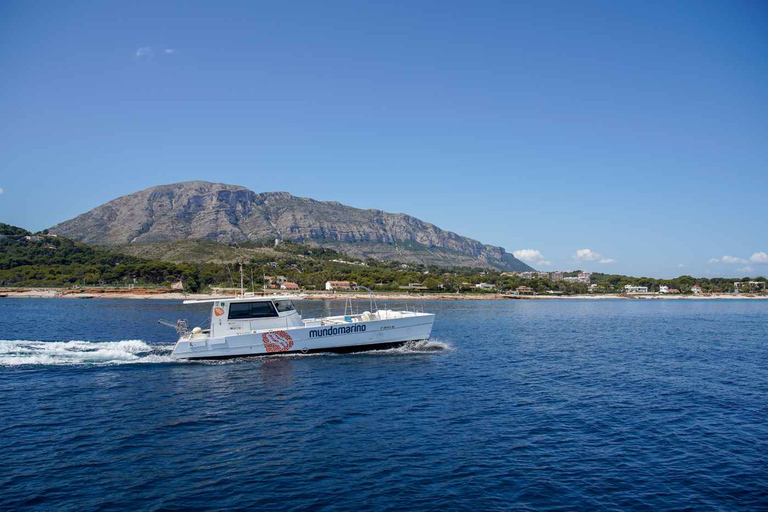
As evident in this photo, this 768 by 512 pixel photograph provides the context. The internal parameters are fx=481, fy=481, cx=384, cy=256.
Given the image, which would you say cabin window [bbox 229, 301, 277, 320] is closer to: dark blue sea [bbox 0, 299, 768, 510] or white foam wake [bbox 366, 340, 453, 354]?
dark blue sea [bbox 0, 299, 768, 510]

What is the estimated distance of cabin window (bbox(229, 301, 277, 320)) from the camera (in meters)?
32.1

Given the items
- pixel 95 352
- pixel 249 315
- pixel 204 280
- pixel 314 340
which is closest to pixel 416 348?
pixel 314 340

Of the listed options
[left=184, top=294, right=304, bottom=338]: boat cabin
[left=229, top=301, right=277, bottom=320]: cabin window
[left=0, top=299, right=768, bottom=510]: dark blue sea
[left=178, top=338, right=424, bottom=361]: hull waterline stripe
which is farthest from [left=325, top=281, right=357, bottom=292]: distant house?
[left=0, top=299, right=768, bottom=510]: dark blue sea

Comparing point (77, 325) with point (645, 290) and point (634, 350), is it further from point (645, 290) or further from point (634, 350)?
point (645, 290)

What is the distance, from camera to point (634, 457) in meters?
15.1

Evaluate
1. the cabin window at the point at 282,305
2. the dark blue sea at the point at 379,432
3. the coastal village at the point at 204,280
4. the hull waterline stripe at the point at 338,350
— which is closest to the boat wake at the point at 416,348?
the hull waterline stripe at the point at 338,350

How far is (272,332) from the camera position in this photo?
31.9 m

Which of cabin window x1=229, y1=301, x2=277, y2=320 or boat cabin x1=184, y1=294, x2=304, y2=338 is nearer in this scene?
boat cabin x1=184, y1=294, x2=304, y2=338

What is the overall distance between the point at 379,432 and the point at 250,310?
1791 cm

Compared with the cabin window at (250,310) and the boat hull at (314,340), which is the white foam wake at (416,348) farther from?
the cabin window at (250,310)

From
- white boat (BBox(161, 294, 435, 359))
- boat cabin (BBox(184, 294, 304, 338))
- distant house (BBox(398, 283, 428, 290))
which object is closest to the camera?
white boat (BBox(161, 294, 435, 359))

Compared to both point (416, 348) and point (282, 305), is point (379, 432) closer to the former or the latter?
point (282, 305)

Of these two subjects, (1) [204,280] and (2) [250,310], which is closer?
(2) [250,310]

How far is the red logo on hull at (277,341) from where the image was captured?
1254 inches
